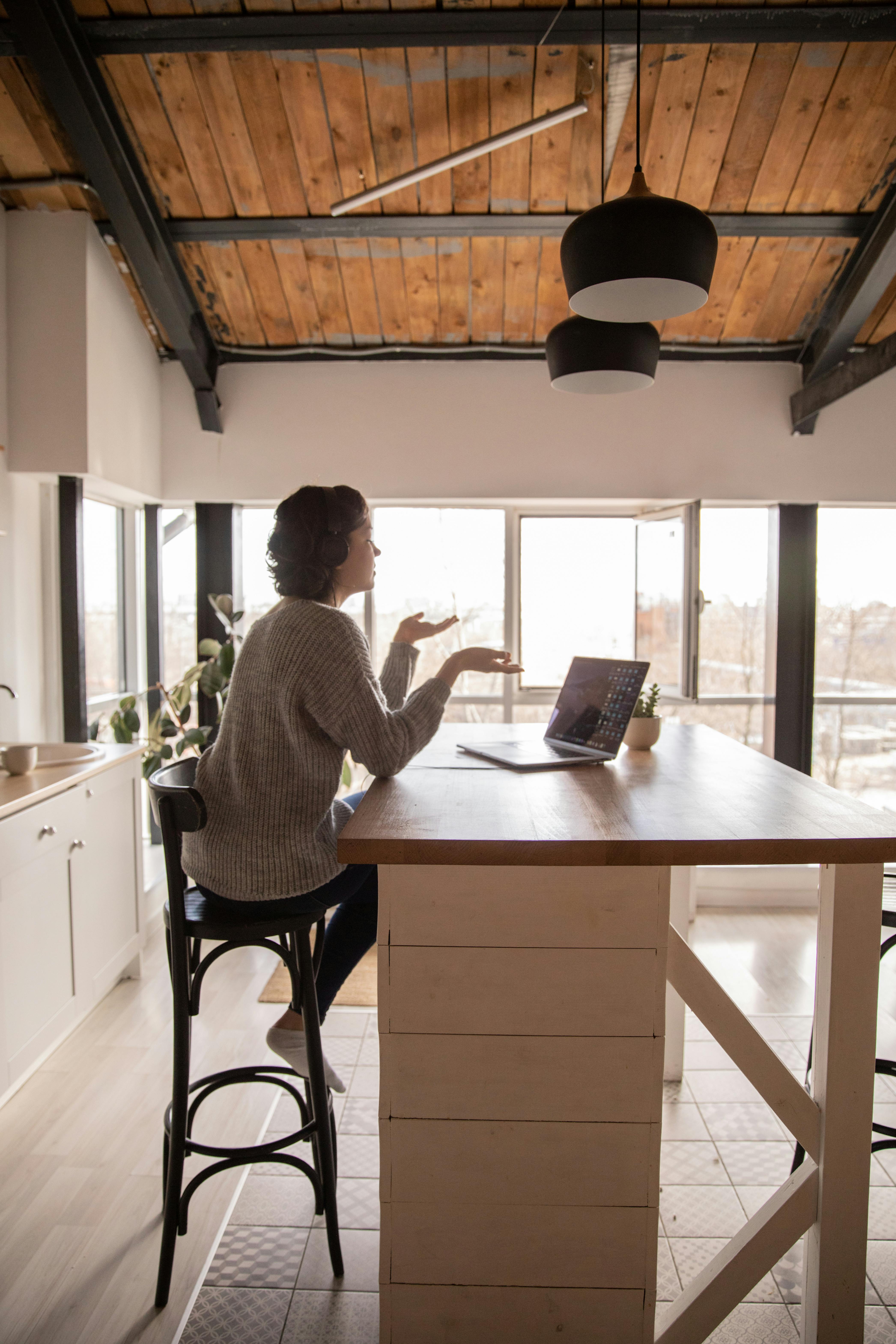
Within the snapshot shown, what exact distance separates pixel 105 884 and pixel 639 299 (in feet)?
8.10

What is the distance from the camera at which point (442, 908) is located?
1.35m

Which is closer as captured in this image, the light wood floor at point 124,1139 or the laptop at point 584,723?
the light wood floor at point 124,1139

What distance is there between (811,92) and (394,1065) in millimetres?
3224

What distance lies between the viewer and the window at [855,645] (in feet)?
13.9

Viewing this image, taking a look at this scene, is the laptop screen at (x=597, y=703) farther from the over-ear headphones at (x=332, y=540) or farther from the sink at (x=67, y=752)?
the sink at (x=67, y=752)

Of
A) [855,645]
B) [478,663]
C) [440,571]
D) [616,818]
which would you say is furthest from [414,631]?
[855,645]

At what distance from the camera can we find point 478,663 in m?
1.91

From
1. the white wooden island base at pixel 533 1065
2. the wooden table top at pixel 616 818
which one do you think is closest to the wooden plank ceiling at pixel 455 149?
the wooden table top at pixel 616 818

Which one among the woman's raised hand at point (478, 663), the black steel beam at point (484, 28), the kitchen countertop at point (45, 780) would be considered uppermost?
the black steel beam at point (484, 28)

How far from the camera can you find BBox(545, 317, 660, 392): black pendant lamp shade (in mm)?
2189

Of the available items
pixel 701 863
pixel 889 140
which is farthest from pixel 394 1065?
pixel 889 140

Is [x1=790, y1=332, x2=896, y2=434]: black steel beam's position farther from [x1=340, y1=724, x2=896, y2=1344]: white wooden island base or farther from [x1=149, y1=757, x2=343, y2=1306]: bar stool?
[x1=149, y1=757, x2=343, y2=1306]: bar stool

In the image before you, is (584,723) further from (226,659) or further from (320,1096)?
(226,659)

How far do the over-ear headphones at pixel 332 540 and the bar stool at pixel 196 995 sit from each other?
51 centimetres
